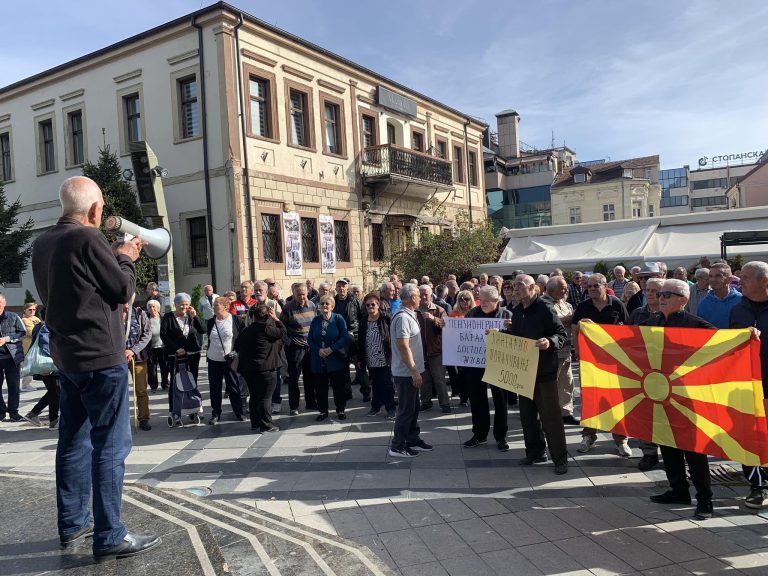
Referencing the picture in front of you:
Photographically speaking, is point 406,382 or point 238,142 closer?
point 406,382

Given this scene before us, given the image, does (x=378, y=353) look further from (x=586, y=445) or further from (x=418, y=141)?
(x=418, y=141)

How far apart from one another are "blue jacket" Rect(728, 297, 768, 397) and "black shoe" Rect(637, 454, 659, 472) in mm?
1452

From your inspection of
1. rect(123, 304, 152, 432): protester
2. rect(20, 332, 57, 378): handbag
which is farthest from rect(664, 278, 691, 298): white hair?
rect(20, 332, 57, 378): handbag

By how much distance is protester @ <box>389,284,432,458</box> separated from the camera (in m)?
6.29

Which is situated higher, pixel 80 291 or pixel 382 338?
pixel 80 291

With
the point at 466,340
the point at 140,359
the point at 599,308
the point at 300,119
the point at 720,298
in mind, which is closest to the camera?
the point at 720,298

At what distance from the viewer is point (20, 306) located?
939 inches

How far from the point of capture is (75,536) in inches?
137

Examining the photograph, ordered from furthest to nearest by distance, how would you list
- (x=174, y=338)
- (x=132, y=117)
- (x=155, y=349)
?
(x=132, y=117) → (x=155, y=349) → (x=174, y=338)

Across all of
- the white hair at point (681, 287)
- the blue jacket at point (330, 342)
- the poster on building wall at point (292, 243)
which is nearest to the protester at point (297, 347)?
the blue jacket at point (330, 342)

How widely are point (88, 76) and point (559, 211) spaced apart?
3861cm

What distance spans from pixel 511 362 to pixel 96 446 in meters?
3.95

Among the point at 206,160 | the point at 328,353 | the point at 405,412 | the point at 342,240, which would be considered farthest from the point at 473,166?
the point at 405,412

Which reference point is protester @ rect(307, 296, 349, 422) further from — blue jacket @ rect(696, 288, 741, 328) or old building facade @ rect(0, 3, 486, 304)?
old building facade @ rect(0, 3, 486, 304)
